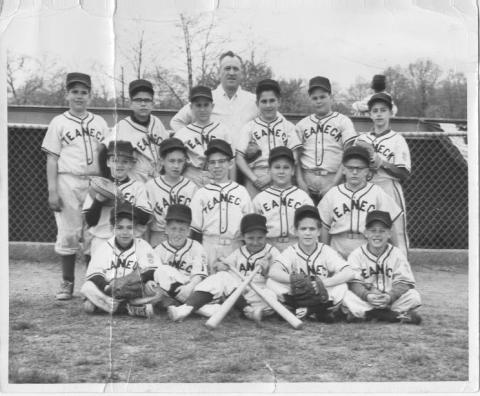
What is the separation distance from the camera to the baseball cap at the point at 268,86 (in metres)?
4.08

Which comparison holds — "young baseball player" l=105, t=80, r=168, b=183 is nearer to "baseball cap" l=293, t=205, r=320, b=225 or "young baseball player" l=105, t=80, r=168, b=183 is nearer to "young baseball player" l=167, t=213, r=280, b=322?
"young baseball player" l=167, t=213, r=280, b=322

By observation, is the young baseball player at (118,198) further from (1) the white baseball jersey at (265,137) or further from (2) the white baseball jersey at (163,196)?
(1) the white baseball jersey at (265,137)

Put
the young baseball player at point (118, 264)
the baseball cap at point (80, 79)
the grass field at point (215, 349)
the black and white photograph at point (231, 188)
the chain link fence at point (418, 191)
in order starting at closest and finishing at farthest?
the grass field at point (215, 349) → the black and white photograph at point (231, 188) → the young baseball player at point (118, 264) → the baseball cap at point (80, 79) → the chain link fence at point (418, 191)

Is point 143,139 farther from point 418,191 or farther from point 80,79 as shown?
point 418,191

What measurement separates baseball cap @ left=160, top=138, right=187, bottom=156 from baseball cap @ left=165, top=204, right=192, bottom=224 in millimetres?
298

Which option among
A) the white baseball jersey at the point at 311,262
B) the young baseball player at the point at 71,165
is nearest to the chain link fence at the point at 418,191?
the young baseball player at the point at 71,165

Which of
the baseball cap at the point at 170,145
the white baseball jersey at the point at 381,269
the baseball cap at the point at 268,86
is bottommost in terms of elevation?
the white baseball jersey at the point at 381,269

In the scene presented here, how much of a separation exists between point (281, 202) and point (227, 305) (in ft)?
2.03

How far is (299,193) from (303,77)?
2.09ft

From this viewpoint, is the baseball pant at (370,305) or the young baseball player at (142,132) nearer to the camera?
the baseball pant at (370,305)

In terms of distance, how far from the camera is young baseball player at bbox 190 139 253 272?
399 centimetres

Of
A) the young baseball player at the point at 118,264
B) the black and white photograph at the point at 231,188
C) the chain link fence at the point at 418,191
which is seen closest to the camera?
the black and white photograph at the point at 231,188

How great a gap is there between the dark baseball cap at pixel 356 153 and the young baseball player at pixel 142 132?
0.97 meters

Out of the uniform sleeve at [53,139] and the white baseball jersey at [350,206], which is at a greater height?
the uniform sleeve at [53,139]
